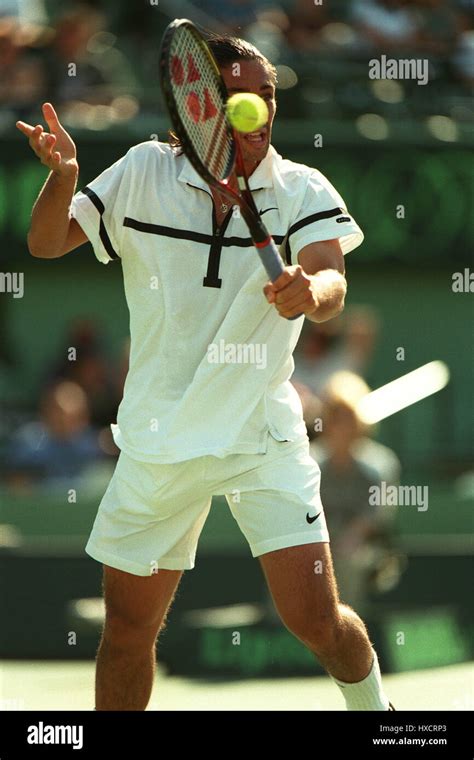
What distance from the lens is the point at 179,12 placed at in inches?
434

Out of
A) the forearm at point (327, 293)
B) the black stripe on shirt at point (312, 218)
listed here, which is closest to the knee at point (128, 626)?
the forearm at point (327, 293)

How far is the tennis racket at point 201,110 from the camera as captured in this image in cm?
404

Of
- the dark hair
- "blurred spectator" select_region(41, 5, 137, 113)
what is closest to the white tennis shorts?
the dark hair

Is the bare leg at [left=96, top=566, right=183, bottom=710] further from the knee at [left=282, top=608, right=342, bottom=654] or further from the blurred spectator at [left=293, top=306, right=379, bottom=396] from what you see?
the blurred spectator at [left=293, top=306, right=379, bottom=396]

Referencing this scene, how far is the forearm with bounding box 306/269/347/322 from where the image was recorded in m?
3.96

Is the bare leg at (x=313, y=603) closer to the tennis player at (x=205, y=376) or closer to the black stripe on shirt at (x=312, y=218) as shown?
the tennis player at (x=205, y=376)

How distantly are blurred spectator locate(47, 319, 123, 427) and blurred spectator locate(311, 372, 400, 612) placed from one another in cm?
186

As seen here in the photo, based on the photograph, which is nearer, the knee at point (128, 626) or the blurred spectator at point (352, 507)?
the knee at point (128, 626)

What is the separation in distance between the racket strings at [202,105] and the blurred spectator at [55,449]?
4.33 meters

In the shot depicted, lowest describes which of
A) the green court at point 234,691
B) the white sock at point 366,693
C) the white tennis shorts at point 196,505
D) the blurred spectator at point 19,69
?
the green court at point 234,691

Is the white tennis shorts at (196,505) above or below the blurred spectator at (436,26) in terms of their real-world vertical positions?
below

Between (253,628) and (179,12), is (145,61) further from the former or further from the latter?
(253,628)

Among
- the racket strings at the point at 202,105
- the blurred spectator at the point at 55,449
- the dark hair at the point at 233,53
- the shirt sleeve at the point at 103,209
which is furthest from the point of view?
the blurred spectator at the point at 55,449

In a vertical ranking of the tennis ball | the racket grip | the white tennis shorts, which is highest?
the tennis ball
